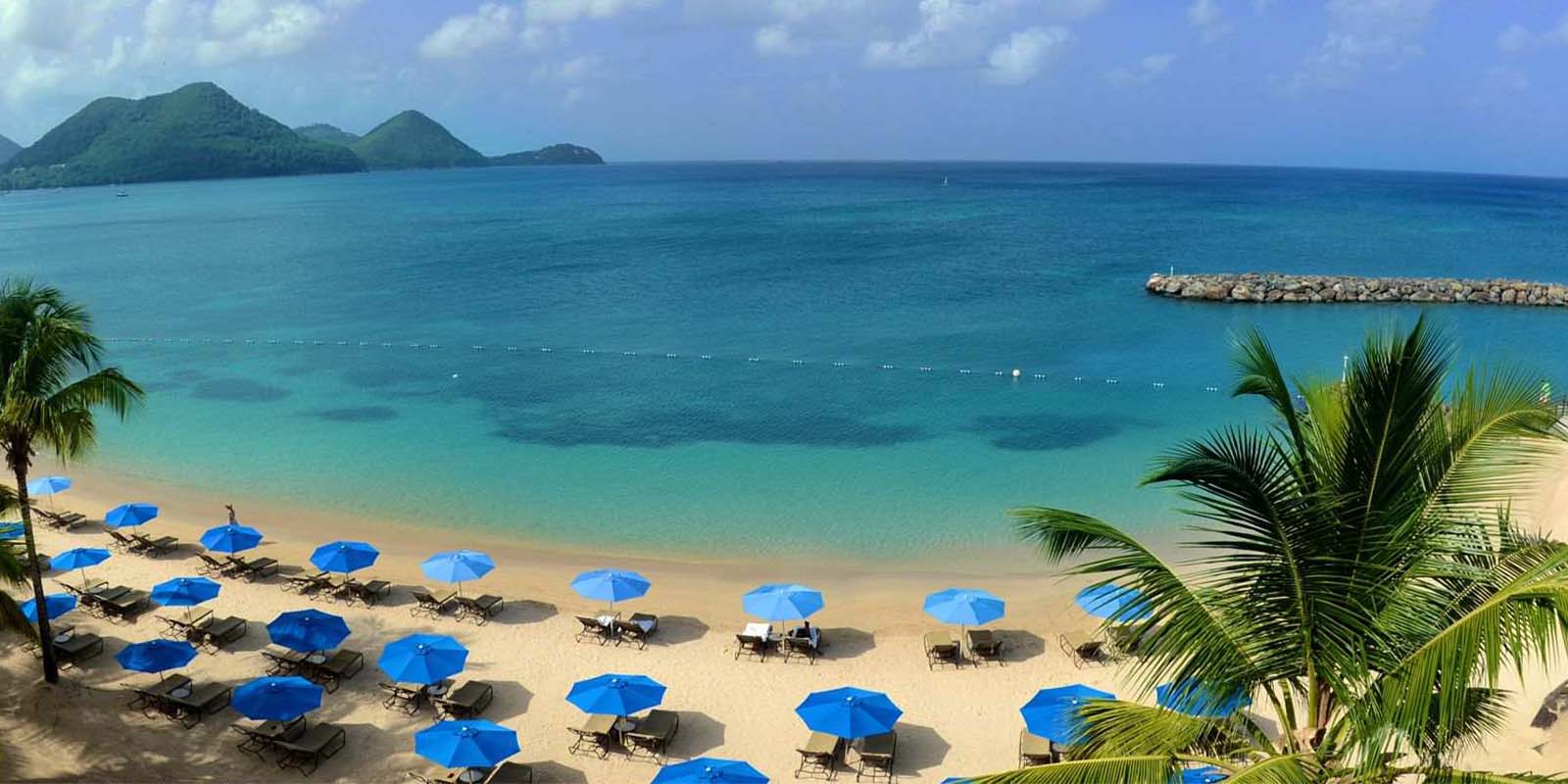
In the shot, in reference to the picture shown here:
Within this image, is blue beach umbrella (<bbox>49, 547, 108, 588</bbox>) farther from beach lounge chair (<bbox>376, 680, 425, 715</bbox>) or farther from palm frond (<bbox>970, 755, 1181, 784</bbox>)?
palm frond (<bbox>970, 755, 1181, 784</bbox>)

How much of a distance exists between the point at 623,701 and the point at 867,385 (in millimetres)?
23809

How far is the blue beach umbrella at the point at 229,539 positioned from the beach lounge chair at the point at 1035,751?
14880 mm

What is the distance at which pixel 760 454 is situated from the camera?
2784 centimetres

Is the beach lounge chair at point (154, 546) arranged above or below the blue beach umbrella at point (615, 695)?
below

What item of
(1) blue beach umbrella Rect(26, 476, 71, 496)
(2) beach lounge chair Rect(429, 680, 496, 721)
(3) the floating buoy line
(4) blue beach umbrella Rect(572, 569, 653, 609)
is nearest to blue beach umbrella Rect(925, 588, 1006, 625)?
(4) blue beach umbrella Rect(572, 569, 653, 609)

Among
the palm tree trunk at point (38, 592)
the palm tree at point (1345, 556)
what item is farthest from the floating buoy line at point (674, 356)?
the palm tree at point (1345, 556)

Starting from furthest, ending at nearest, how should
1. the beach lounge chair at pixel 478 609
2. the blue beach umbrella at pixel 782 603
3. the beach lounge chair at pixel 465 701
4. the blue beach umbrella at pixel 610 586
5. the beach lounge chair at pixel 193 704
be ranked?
1. the beach lounge chair at pixel 478 609
2. the blue beach umbrella at pixel 610 586
3. the blue beach umbrella at pixel 782 603
4. the beach lounge chair at pixel 465 701
5. the beach lounge chair at pixel 193 704

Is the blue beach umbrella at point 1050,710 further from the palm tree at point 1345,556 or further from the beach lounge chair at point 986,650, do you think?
the palm tree at point 1345,556

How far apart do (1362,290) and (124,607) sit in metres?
57.9

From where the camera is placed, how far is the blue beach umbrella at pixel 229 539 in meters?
18.8

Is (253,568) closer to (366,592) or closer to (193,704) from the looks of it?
(366,592)

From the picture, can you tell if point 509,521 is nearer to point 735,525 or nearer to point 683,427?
point 735,525

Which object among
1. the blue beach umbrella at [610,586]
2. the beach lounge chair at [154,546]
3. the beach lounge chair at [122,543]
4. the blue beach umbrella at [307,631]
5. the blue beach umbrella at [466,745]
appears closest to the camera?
the blue beach umbrella at [466,745]

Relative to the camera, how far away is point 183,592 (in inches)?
639
